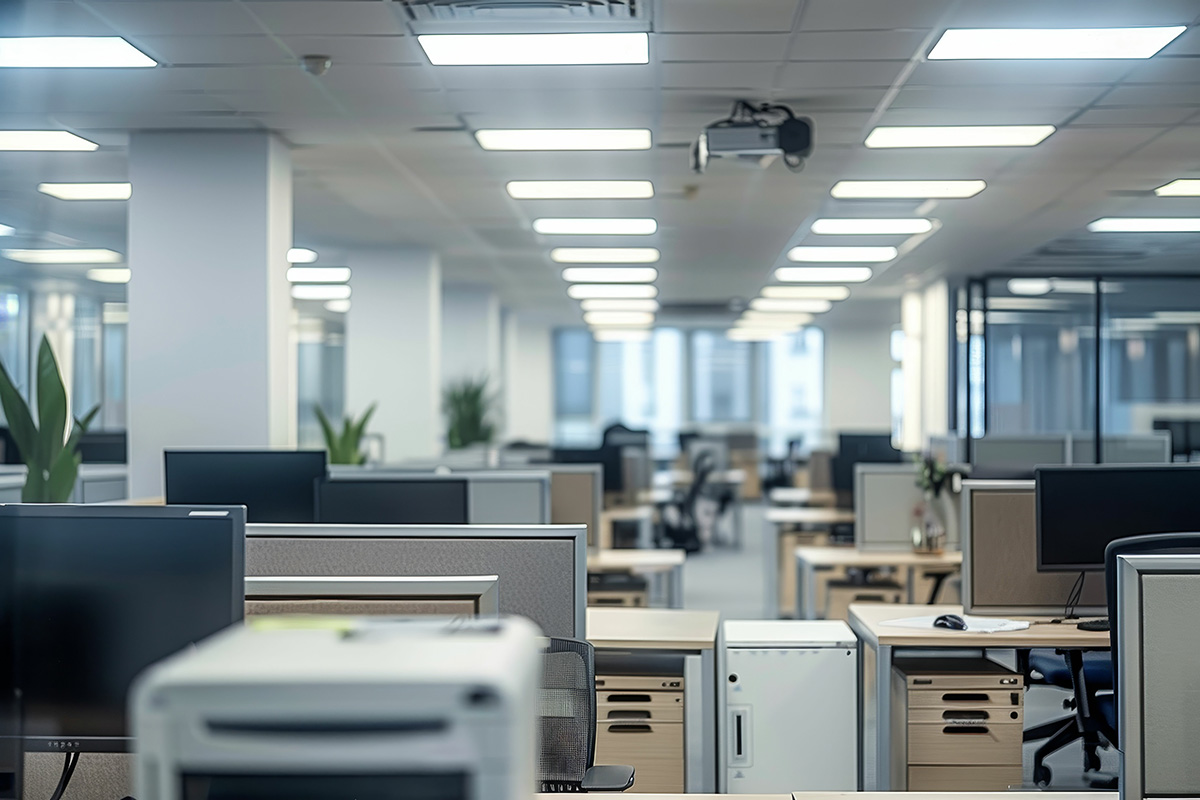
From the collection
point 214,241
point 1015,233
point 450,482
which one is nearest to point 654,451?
point 1015,233

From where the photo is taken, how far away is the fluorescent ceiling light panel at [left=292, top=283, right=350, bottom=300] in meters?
10.3

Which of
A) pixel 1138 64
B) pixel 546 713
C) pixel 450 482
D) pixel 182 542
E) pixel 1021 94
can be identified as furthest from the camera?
pixel 1021 94

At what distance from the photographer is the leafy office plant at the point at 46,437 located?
3406mm

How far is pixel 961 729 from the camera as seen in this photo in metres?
3.09

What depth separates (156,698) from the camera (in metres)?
0.85

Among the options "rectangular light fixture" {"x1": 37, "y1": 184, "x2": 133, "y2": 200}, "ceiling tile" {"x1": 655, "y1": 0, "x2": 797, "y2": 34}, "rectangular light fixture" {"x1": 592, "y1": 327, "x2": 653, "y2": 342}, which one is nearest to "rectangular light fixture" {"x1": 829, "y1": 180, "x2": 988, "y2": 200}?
"ceiling tile" {"x1": 655, "y1": 0, "x2": 797, "y2": 34}

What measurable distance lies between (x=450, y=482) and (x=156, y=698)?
2.62 m

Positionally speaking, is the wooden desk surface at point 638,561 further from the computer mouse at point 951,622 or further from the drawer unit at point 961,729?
the drawer unit at point 961,729

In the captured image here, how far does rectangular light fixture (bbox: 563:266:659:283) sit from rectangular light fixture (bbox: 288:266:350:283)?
6.31 ft

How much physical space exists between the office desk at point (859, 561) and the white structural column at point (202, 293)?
2663 mm

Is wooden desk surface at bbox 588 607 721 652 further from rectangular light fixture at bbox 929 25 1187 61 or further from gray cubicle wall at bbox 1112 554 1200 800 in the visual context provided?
rectangular light fixture at bbox 929 25 1187 61

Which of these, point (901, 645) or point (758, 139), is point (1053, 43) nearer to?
point (758, 139)

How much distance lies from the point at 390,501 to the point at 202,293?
6.89 ft

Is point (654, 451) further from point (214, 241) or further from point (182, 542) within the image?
point (182, 542)
